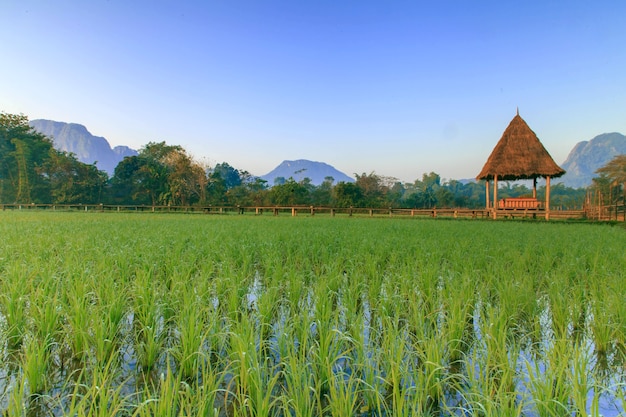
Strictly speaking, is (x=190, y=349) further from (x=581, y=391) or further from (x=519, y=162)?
(x=519, y=162)

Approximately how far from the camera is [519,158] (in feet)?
64.6

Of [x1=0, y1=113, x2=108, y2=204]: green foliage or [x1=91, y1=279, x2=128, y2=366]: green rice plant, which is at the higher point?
[x1=0, y1=113, x2=108, y2=204]: green foliage

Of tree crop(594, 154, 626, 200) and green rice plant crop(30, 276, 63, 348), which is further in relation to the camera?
tree crop(594, 154, 626, 200)

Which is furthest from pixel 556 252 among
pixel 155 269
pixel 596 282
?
pixel 155 269

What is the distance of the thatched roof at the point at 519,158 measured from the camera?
19109 mm

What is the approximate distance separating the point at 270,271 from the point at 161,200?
37.4 meters

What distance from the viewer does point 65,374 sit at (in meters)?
2.31

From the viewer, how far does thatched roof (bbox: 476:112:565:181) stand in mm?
19109

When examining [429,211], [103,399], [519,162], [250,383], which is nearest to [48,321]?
[103,399]

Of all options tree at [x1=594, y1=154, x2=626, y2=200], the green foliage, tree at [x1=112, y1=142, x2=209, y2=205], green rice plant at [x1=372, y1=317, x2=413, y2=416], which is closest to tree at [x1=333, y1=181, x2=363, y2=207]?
tree at [x1=112, y1=142, x2=209, y2=205]

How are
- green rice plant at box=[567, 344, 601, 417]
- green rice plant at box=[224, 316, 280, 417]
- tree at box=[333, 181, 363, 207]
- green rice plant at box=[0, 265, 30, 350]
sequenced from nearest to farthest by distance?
green rice plant at box=[567, 344, 601, 417] < green rice plant at box=[224, 316, 280, 417] < green rice plant at box=[0, 265, 30, 350] < tree at box=[333, 181, 363, 207]

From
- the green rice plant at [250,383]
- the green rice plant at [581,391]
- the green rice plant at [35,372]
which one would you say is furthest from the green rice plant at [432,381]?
the green rice plant at [35,372]

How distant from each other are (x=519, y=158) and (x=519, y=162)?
0.31 m

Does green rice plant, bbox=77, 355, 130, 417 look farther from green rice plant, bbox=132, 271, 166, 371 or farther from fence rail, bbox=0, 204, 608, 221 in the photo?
fence rail, bbox=0, 204, 608, 221
